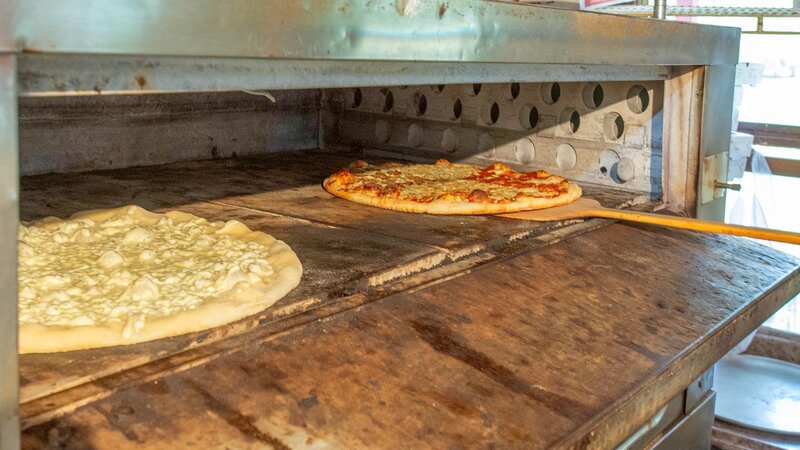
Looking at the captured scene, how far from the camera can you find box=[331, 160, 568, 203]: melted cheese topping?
2371 mm

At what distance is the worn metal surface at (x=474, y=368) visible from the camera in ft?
3.64

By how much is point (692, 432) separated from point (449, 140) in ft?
4.63

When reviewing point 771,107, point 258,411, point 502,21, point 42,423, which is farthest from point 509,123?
point 771,107

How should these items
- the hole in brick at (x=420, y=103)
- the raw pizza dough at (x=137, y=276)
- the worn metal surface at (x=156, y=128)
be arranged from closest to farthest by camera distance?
the raw pizza dough at (x=137, y=276) → the worn metal surface at (x=156, y=128) → the hole in brick at (x=420, y=103)

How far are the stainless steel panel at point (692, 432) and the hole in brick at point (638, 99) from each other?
3.03 feet

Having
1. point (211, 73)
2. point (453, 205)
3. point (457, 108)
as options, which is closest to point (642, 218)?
point (453, 205)

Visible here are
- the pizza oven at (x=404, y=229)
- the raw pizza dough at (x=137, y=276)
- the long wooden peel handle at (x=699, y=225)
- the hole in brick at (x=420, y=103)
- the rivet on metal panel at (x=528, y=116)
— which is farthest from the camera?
the hole in brick at (x=420, y=103)

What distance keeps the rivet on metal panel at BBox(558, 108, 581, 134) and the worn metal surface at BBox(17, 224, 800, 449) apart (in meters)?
0.87

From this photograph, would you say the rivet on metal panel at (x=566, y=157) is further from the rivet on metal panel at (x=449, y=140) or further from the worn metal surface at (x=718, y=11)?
the worn metal surface at (x=718, y=11)

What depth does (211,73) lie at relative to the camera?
3.48 feet

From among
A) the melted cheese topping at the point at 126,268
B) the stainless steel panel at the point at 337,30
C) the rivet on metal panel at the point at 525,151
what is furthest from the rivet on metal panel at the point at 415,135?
the melted cheese topping at the point at 126,268

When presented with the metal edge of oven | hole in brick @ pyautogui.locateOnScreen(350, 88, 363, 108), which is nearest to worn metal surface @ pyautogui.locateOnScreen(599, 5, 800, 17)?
hole in brick @ pyautogui.locateOnScreen(350, 88, 363, 108)

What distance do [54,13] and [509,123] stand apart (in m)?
Answer: 2.27

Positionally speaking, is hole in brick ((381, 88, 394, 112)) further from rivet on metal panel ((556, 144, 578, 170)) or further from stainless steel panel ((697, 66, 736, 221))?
stainless steel panel ((697, 66, 736, 221))
